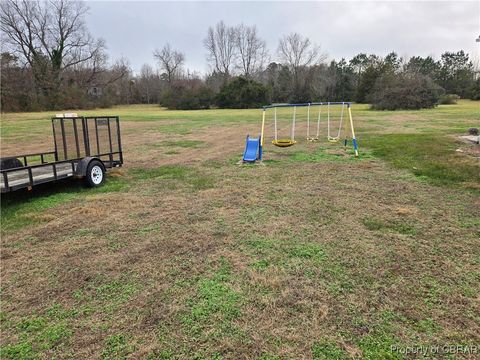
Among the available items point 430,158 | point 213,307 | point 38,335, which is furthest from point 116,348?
point 430,158

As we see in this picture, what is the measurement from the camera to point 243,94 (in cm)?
5212

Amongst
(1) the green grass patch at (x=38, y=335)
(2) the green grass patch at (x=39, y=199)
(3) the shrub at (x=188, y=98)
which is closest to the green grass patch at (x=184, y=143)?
(2) the green grass patch at (x=39, y=199)

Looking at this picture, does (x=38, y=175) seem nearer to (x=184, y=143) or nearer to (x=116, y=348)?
(x=116, y=348)

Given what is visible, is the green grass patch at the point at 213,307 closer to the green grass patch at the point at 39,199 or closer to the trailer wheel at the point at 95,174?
the green grass patch at the point at 39,199

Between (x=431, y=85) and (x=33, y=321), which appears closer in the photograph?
(x=33, y=321)

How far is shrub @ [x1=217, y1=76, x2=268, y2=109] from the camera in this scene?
5219 centimetres

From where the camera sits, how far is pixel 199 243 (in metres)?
3.99

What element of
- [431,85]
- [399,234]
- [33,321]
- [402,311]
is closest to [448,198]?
[399,234]

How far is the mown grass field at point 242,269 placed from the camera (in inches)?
93.8

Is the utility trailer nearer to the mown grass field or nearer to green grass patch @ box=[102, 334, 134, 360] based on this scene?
the mown grass field

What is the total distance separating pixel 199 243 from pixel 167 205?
175 centimetres

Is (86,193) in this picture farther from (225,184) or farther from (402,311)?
(402,311)

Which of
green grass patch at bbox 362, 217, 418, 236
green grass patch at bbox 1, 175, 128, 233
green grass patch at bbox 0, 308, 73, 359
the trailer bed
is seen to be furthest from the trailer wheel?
green grass patch at bbox 362, 217, 418, 236

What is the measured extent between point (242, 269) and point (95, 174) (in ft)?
15.4
